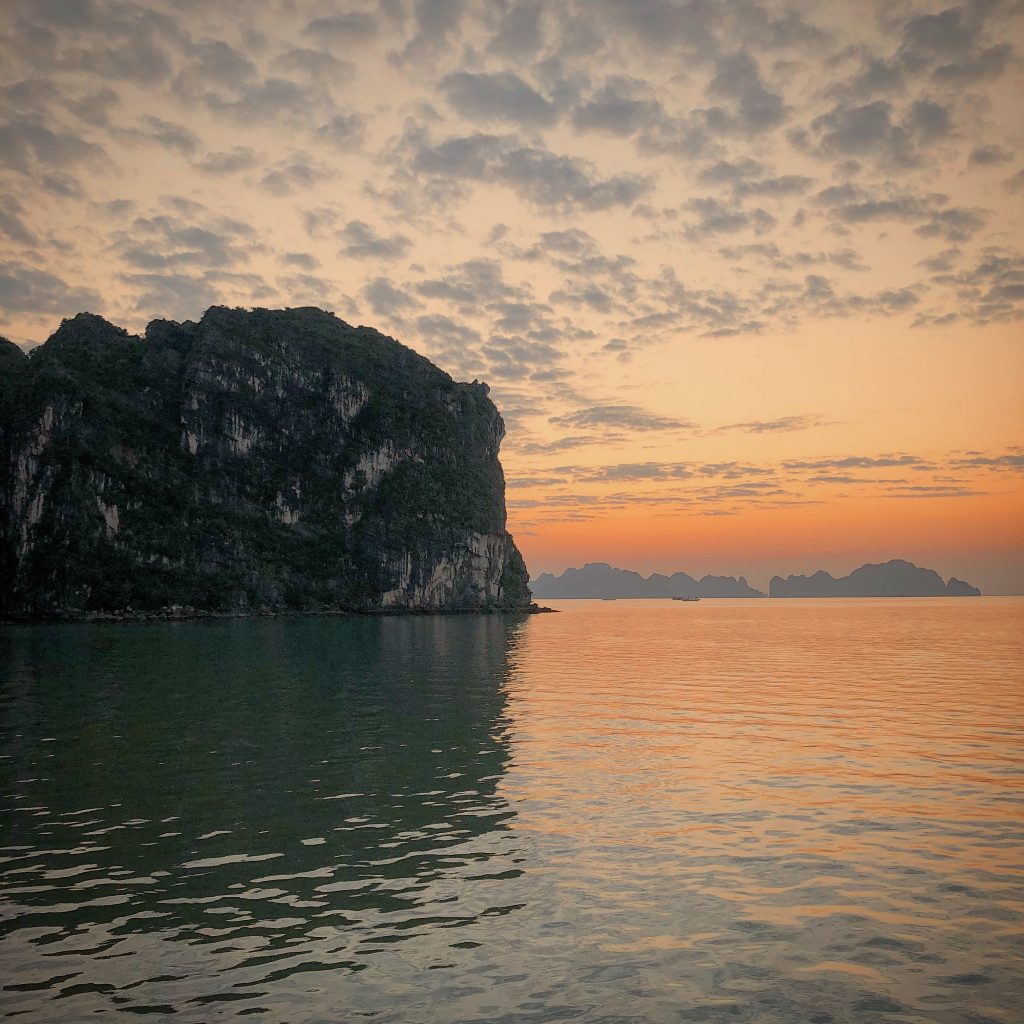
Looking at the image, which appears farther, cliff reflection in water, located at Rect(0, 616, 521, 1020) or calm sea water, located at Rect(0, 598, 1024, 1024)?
cliff reflection in water, located at Rect(0, 616, 521, 1020)

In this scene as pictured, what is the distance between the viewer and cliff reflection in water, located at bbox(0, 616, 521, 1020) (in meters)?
12.8

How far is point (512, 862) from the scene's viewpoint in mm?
17750

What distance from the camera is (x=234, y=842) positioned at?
19094mm

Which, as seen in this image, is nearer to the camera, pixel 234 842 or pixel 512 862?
pixel 512 862

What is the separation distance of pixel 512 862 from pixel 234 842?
6712 millimetres

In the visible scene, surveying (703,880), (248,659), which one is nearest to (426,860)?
(703,880)

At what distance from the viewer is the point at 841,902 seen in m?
15.3

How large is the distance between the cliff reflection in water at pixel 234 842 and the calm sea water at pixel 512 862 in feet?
0.29

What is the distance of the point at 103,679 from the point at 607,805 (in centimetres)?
4421

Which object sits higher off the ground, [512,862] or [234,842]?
[234,842]

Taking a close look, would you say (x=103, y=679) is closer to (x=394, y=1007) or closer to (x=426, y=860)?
(x=426, y=860)

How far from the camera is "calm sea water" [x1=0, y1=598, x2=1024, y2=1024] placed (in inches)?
467

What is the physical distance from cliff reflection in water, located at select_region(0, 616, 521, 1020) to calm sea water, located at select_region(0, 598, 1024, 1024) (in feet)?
0.29

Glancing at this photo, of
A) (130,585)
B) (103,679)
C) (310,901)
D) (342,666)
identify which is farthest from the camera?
(130,585)
